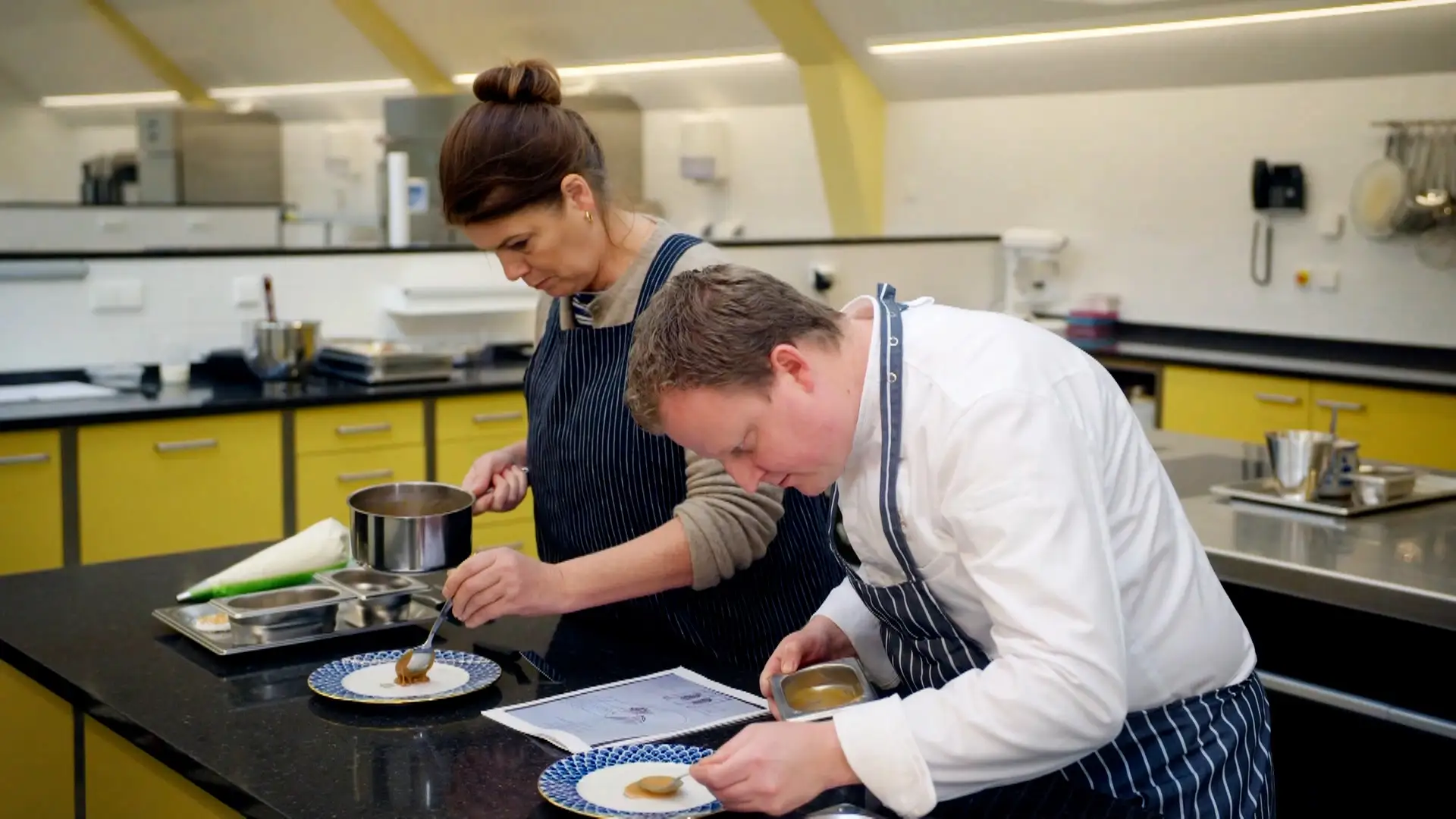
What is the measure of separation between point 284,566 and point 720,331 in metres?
1.12

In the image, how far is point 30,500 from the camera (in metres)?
3.62

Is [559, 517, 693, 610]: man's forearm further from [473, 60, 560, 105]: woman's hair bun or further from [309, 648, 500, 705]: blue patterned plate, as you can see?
[473, 60, 560, 105]: woman's hair bun

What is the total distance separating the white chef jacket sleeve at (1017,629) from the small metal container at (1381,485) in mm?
2035

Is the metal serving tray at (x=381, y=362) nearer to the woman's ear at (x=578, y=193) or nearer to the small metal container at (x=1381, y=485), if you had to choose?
the woman's ear at (x=578, y=193)

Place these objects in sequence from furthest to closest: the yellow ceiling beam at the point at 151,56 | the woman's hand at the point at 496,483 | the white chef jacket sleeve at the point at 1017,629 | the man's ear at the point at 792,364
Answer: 1. the yellow ceiling beam at the point at 151,56
2. the woman's hand at the point at 496,483
3. the man's ear at the point at 792,364
4. the white chef jacket sleeve at the point at 1017,629

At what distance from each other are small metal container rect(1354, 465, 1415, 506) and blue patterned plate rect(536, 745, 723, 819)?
2040 mm

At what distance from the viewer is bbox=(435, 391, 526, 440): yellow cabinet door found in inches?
171

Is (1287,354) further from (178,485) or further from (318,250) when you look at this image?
(178,485)

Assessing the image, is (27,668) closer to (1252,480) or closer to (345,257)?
(1252,480)

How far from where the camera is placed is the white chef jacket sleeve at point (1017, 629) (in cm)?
A: 124

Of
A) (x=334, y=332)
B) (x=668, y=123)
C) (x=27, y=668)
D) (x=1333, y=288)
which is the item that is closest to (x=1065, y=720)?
(x=27, y=668)

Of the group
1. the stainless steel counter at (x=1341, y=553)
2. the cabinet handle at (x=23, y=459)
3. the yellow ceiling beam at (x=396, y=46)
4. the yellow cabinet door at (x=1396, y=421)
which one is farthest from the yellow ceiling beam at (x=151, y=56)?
the stainless steel counter at (x=1341, y=553)

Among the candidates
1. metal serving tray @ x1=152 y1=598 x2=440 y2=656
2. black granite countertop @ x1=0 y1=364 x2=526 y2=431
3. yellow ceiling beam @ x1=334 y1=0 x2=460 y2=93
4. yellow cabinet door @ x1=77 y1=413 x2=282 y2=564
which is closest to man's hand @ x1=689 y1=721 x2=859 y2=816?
metal serving tray @ x1=152 y1=598 x2=440 y2=656

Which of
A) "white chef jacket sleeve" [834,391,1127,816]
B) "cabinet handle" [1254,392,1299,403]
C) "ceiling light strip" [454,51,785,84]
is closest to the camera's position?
"white chef jacket sleeve" [834,391,1127,816]
